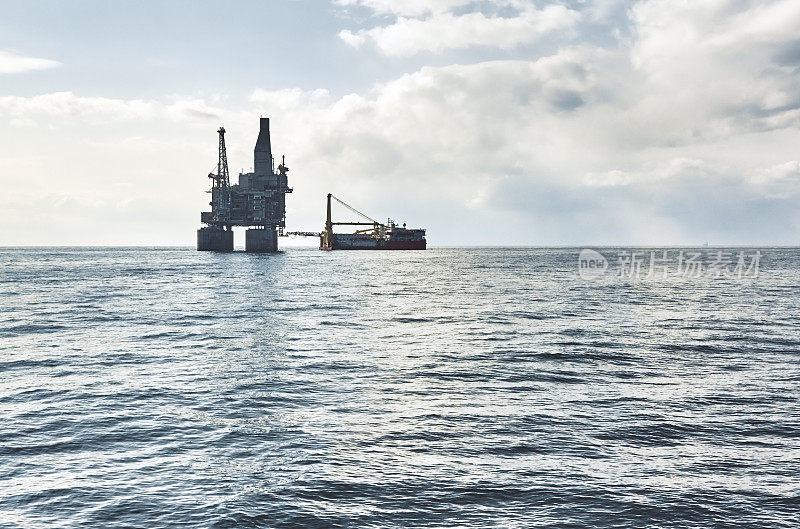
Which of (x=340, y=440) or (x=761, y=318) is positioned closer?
(x=340, y=440)

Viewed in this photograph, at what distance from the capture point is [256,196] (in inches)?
6949

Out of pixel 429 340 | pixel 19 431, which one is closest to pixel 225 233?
pixel 429 340

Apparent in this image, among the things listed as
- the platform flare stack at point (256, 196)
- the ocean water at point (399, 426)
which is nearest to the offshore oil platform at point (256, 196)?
the platform flare stack at point (256, 196)

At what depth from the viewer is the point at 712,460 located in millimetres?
13523

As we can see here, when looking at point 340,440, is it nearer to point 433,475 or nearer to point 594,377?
point 433,475

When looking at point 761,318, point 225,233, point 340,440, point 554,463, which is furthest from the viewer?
point 225,233

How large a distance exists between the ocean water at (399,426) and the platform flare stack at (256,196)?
143 meters

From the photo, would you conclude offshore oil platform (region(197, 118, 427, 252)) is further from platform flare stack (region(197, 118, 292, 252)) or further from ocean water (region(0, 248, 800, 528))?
ocean water (region(0, 248, 800, 528))

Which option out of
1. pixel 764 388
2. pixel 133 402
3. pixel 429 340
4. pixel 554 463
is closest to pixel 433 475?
pixel 554 463

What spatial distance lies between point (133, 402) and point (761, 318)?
1644 inches

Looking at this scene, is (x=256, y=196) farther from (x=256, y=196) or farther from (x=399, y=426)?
(x=399, y=426)

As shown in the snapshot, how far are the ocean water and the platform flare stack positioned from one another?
14343 cm

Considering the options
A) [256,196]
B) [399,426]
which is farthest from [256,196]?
[399,426]

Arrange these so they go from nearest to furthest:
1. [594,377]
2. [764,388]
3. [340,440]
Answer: [340,440], [764,388], [594,377]
